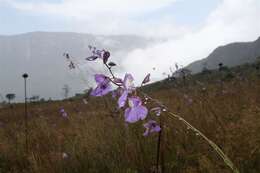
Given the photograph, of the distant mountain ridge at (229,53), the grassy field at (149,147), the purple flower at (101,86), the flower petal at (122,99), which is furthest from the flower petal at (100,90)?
the distant mountain ridge at (229,53)

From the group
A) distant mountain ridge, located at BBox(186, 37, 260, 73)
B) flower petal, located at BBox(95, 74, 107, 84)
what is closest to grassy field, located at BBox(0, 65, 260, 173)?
flower petal, located at BBox(95, 74, 107, 84)

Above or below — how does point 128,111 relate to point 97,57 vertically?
below

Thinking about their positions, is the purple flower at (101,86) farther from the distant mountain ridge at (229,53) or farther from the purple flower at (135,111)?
the distant mountain ridge at (229,53)

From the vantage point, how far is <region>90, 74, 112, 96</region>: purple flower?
1.34 m

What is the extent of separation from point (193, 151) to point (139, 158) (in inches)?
19.2

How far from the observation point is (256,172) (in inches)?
98.2

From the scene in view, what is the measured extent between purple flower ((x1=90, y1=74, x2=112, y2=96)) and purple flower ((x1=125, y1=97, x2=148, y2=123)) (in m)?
0.14

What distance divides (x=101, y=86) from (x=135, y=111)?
230mm

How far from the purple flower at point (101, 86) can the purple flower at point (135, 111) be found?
0.14 meters

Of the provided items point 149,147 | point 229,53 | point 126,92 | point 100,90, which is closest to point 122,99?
point 126,92

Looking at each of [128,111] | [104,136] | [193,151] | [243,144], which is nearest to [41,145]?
[104,136]

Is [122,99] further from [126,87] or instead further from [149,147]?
[149,147]

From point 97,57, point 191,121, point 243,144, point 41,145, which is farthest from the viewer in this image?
point 41,145

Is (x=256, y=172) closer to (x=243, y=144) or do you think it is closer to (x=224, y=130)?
(x=243, y=144)
